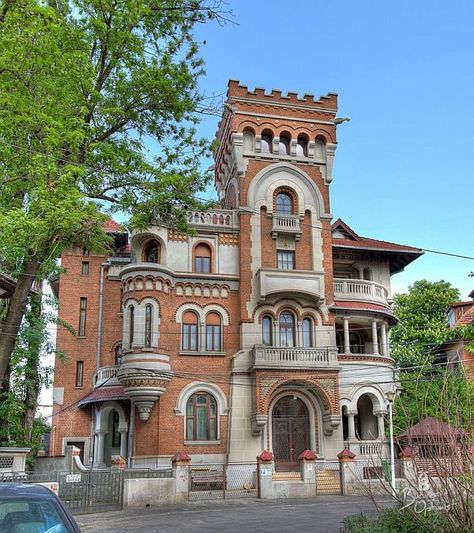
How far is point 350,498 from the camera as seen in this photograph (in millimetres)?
22875

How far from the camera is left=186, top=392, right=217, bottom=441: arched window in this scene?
28.3 meters

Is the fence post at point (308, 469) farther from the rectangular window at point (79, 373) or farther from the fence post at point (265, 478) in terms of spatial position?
the rectangular window at point (79, 373)

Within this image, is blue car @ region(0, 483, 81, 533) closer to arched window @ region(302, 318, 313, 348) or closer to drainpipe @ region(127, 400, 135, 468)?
drainpipe @ region(127, 400, 135, 468)

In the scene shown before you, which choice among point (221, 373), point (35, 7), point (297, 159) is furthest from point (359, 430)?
point (35, 7)

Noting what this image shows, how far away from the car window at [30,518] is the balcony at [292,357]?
76.2 ft

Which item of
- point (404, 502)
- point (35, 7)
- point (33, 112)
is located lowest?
point (404, 502)

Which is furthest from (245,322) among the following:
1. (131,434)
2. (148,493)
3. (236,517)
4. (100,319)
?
A: (236,517)

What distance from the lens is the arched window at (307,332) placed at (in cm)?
3031

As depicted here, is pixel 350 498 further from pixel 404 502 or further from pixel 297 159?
pixel 297 159

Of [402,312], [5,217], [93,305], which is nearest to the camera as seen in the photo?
[5,217]

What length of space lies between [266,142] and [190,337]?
36.5 ft

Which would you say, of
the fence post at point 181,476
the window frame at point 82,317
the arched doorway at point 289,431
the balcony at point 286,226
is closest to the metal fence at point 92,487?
the fence post at point 181,476

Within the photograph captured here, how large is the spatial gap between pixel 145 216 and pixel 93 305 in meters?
19.9

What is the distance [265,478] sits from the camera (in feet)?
76.1
